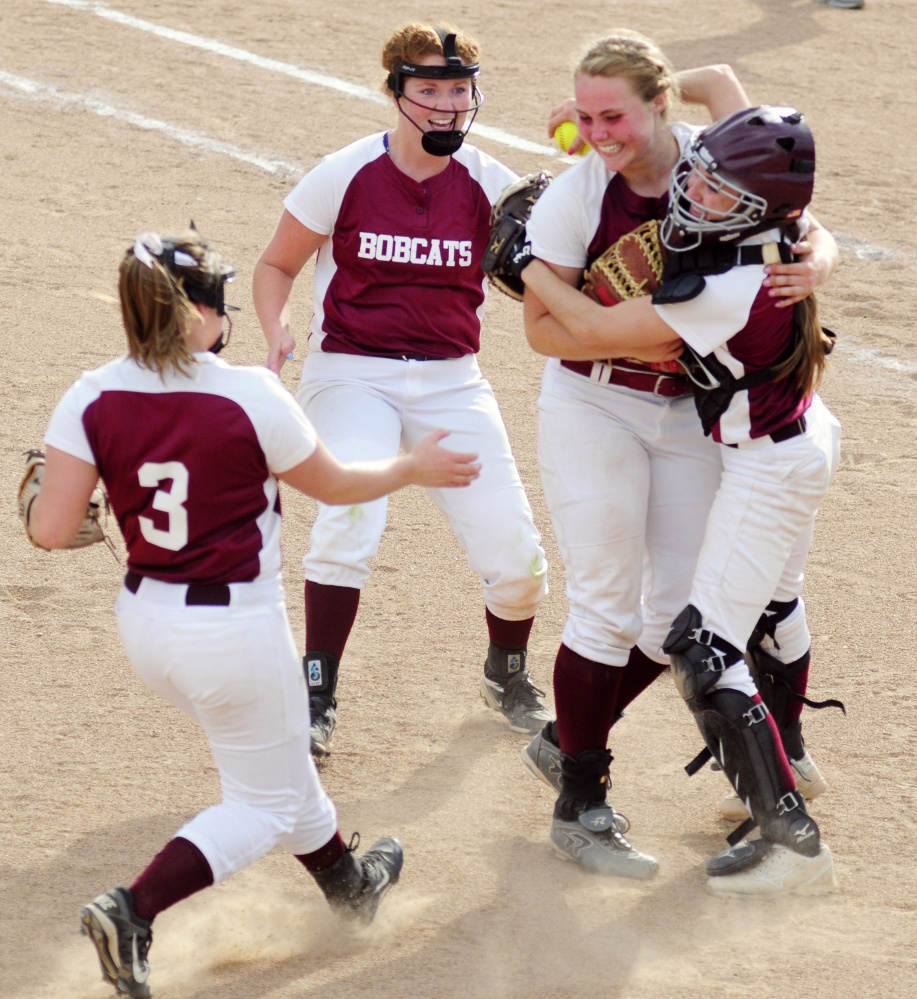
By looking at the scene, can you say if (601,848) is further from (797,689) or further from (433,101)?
(433,101)

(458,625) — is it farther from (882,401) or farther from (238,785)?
(882,401)

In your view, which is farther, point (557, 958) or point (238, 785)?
point (557, 958)

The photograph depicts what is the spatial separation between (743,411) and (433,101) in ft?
5.13

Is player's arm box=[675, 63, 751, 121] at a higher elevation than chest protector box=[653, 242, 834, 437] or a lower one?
higher

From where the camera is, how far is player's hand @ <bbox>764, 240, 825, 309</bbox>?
11.0 ft

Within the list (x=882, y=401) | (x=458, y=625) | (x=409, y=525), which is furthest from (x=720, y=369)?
(x=882, y=401)

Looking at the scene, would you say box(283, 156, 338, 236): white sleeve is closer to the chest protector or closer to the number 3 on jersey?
the chest protector

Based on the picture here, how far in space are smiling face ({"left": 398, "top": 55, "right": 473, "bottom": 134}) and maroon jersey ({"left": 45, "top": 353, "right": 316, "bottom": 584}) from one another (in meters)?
Result: 1.61

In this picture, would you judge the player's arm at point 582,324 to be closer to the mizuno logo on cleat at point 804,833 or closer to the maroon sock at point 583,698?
the maroon sock at point 583,698

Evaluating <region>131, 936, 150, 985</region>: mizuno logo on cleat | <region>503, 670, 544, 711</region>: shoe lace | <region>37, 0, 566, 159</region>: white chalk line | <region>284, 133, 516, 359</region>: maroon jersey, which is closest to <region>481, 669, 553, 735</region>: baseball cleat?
<region>503, 670, 544, 711</region>: shoe lace

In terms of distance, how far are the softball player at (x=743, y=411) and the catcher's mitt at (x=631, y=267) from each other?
0.09 metres

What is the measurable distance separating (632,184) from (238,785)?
180 cm

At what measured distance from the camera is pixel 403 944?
352 cm

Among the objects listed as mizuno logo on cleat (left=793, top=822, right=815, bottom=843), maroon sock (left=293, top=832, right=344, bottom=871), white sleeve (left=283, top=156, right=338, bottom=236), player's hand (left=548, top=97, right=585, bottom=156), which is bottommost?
maroon sock (left=293, top=832, right=344, bottom=871)
